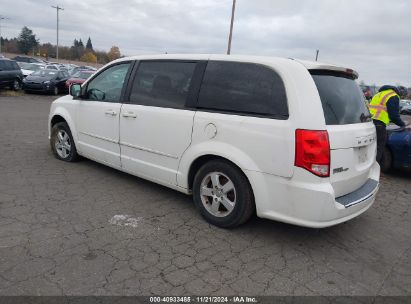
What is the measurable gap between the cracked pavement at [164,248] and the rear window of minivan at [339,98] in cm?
125

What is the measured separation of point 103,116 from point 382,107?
15.0 ft

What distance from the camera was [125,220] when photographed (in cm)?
375

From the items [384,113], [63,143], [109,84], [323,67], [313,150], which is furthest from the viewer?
[384,113]

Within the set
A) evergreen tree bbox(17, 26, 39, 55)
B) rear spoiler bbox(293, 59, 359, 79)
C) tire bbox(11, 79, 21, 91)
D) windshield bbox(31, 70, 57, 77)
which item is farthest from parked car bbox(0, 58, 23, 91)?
evergreen tree bbox(17, 26, 39, 55)

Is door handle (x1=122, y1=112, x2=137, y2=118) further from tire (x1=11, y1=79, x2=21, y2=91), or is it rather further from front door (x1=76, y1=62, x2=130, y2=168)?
tire (x1=11, y1=79, x2=21, y2=91)

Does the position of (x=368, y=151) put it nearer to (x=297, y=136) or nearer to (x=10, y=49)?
(x=297, y=136)

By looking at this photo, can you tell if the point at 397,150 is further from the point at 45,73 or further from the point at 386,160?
→ the point at 45,73

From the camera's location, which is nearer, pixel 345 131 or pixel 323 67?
pixel 345 131

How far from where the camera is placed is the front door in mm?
4676

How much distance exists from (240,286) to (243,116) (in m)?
1.52

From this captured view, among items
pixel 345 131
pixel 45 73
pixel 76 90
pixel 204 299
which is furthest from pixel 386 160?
pixel 45 73

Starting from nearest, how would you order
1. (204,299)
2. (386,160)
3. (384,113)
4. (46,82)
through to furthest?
(204,299) < (384,113) < (386,160) < (46,82)

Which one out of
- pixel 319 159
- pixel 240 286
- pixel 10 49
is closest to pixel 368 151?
pixel 319 159

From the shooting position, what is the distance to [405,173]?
6.86m
